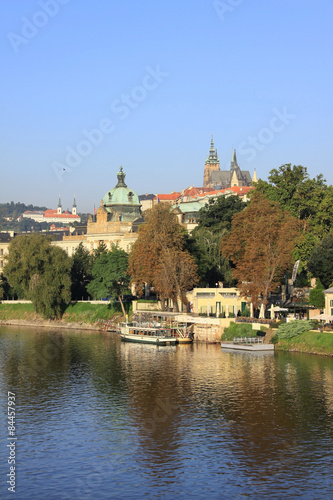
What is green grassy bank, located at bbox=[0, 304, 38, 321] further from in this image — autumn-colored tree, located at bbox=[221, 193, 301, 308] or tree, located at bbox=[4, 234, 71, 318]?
autumn-colored tree, located at bbox=[221, 193, 301, 308]

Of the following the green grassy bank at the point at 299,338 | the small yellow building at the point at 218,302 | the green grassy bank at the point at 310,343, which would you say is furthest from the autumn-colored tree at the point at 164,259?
the green grassy bank at the point at 310,343

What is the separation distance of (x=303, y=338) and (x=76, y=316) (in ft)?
153

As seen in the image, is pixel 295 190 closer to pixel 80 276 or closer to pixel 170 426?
pixel 80 276

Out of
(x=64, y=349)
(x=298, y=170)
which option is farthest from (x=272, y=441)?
(x=298, y=170)

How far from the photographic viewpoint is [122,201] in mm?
157250

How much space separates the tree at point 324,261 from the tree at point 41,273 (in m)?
41.9

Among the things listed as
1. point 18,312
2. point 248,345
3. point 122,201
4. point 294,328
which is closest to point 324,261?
point 294,328

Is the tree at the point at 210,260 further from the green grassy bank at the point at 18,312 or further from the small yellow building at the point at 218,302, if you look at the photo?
the green grassy bank at the point at 18,312

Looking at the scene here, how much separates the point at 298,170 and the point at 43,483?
89.8m

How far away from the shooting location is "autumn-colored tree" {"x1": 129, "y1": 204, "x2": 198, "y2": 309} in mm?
104812

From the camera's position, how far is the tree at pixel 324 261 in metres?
98.6

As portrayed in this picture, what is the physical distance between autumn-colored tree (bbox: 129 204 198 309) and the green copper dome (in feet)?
151

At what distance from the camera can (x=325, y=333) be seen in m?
85.4

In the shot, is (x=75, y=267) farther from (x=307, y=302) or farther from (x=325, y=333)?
(x=325, y=333)
